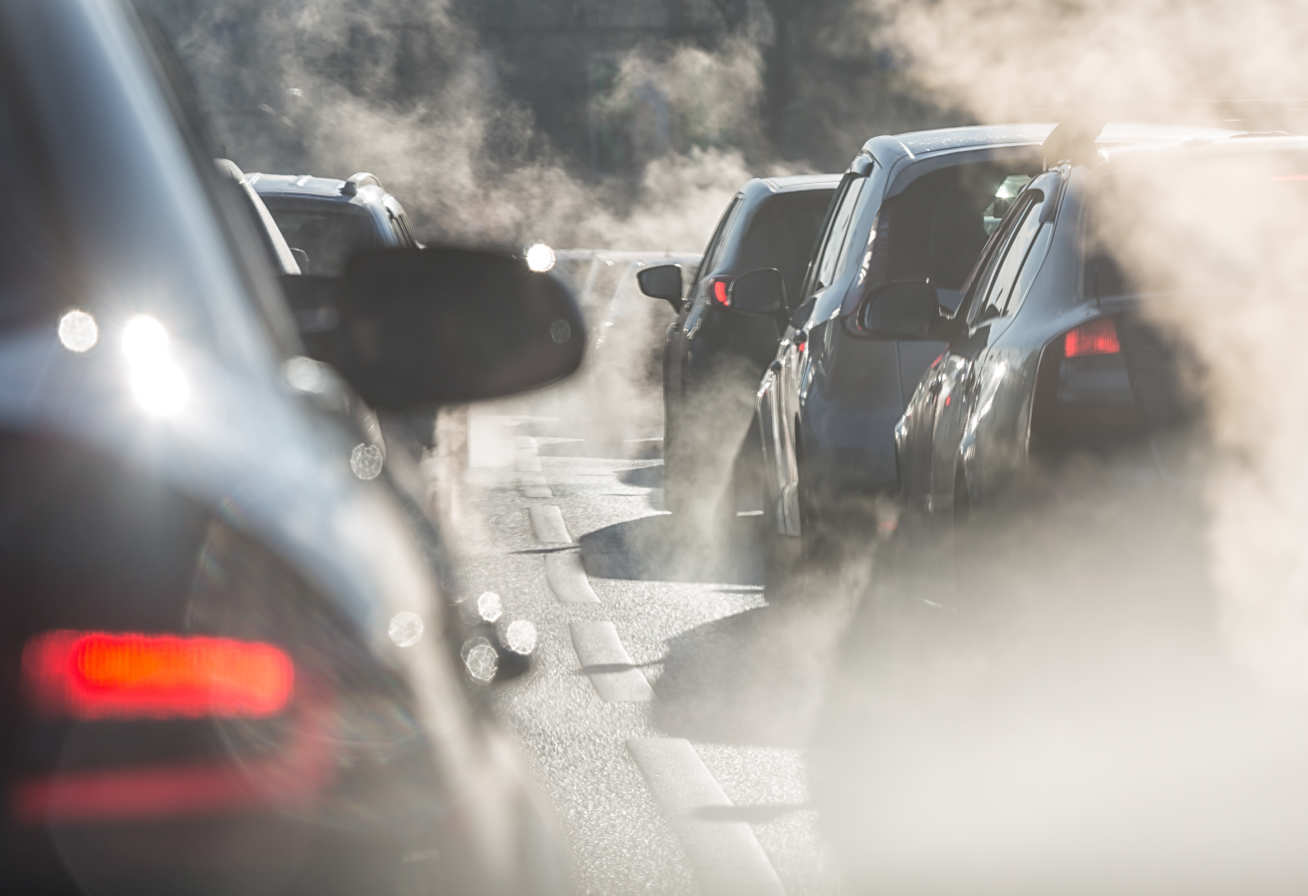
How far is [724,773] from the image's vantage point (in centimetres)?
589

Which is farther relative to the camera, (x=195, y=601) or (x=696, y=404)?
(x=696, y=404)

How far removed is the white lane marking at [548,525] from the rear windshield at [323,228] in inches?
90.0

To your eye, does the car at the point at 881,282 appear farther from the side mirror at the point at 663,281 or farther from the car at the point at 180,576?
the car at the point at 180,576

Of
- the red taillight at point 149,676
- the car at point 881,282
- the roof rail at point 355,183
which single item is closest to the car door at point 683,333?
the roof rail at point 355,183

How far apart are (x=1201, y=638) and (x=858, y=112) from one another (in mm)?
37786

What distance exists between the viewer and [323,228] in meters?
9.80

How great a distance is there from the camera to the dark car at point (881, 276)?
7773 mm

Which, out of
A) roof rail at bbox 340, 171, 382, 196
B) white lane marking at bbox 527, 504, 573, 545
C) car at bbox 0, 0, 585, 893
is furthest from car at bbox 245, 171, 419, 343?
car at bbox 0, 0, 585, 893

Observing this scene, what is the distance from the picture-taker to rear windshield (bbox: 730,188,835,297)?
11359 millimetres

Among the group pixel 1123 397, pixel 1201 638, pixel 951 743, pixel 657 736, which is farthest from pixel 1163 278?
pixel 657 736

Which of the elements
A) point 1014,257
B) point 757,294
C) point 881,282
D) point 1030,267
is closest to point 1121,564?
point 1030,267

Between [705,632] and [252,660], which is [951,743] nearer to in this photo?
[705,632]

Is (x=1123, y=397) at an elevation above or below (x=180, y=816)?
above

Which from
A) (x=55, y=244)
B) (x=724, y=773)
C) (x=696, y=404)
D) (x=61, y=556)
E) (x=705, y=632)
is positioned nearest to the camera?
(x=61, y=556)
